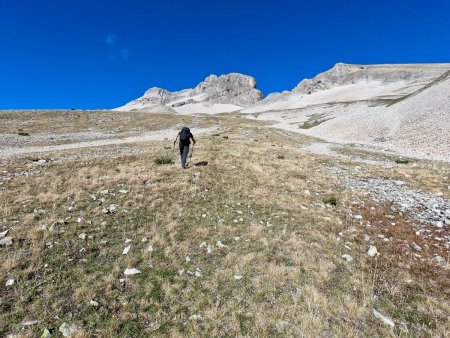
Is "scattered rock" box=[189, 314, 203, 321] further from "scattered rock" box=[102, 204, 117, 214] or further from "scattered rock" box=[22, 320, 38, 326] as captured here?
"scattered rock" box=[102, 204, 117, 214]

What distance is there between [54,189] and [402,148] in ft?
146

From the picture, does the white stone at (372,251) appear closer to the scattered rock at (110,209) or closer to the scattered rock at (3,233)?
the scattered rock at (110,209)

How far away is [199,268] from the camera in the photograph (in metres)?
8.82

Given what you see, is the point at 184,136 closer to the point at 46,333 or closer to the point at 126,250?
the point at 126,250

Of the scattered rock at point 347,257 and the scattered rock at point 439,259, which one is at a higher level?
the scattered rock at point 347,257

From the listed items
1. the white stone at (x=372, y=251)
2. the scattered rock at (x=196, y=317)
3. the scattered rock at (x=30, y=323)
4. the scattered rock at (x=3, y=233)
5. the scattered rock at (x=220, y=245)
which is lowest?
the white stone at (x=372, y=251)

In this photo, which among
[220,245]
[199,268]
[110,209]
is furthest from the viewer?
[110,209]

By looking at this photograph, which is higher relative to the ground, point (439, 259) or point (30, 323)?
point (30, 323)

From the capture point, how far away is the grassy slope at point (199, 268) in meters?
6.72

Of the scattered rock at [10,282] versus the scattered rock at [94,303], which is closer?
the scattered rock at [94,303]

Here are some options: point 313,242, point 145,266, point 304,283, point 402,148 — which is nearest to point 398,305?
point 304,283

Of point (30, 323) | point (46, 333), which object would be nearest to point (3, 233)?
point (30, 323)

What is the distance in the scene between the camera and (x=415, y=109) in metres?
54.0

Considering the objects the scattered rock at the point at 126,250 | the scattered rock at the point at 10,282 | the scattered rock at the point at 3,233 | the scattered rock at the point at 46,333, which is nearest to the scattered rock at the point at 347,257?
the scattered rock at the point at 126,250
